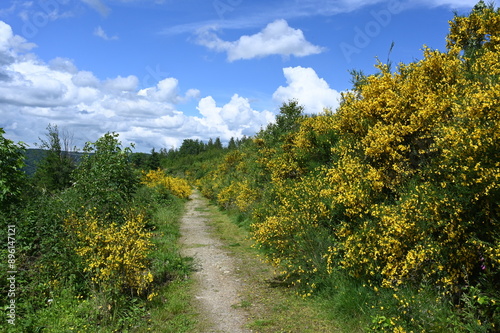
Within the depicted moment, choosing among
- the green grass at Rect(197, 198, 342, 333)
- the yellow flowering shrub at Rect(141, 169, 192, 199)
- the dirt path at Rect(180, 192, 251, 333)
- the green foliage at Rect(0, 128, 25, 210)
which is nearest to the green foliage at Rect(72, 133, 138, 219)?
the green foliage at Rect(0, 128, 25, 210)

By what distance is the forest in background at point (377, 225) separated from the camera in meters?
4.42

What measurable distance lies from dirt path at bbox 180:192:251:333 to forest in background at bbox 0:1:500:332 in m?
0.86

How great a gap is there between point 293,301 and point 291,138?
32.5ft

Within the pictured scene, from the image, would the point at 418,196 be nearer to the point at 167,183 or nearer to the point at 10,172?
the point at 10,172

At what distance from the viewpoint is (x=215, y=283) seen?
319 inches

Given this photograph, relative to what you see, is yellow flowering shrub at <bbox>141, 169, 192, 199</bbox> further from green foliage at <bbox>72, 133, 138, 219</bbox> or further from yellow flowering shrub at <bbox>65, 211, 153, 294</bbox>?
yellow flowering shrub at <bbox>65, 211, 153, 294</bbox>

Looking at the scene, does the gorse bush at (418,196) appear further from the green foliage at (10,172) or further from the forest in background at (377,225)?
the green foliage at (10,172)

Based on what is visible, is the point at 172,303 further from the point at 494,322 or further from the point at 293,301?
the point at 494,322

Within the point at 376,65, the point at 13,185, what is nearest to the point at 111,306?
the point at 13,185

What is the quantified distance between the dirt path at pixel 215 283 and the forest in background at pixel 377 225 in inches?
33.8

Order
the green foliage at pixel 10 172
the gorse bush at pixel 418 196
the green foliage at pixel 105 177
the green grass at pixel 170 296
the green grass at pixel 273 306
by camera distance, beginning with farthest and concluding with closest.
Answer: the green foliage at pixel 105 177
the green foliage at pixel 10 172
the green grass at pixel 170 296
the green grass at pixel 273 306
the gorse bush at pixel 418 196

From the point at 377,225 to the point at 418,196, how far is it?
39.7 inches

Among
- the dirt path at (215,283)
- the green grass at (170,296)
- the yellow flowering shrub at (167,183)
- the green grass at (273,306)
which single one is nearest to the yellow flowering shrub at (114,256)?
the green grass at (170,296)

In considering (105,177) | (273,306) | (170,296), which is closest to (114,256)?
(170,296)
